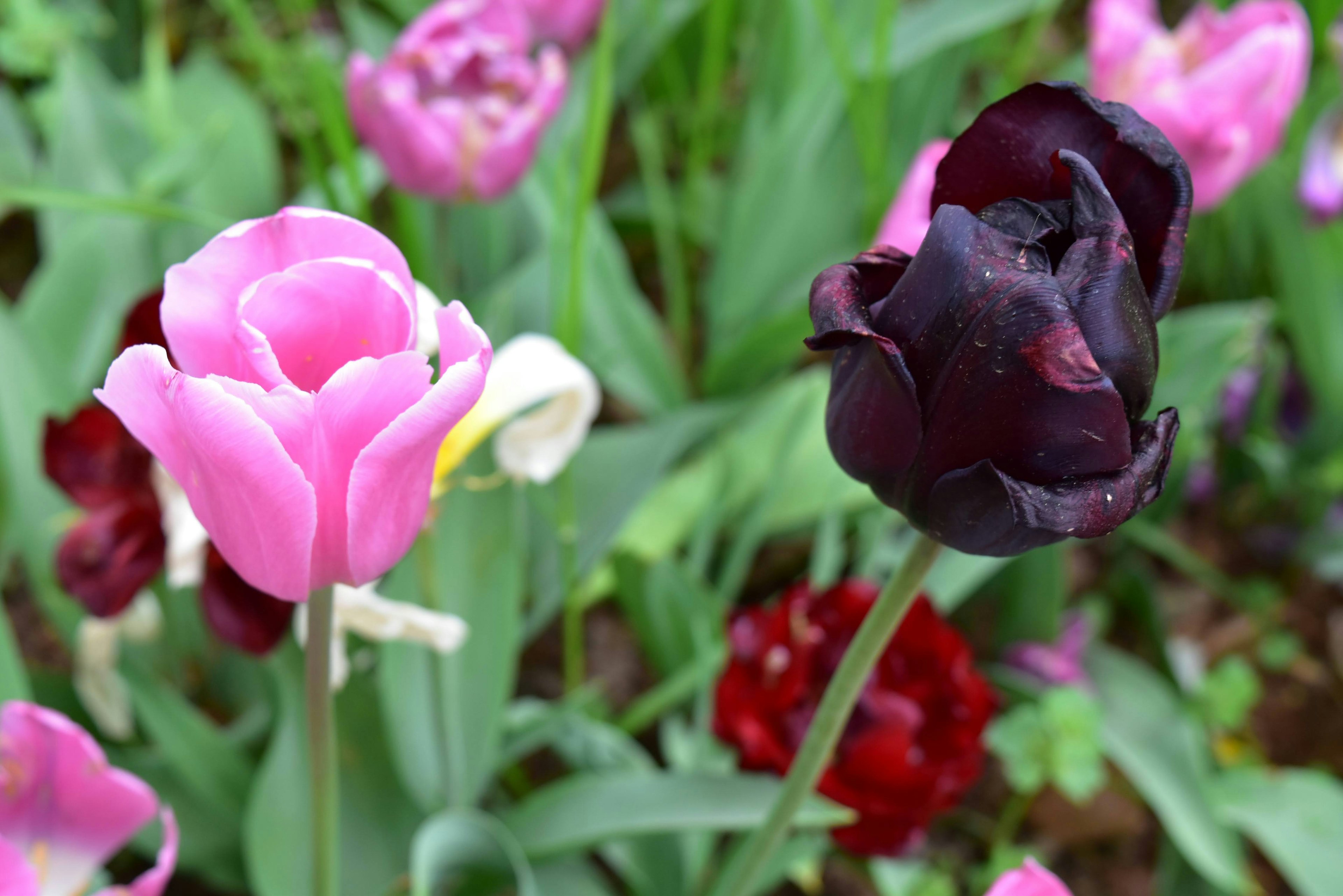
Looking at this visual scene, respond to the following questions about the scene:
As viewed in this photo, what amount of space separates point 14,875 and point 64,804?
0.10 m

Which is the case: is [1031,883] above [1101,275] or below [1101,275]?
below

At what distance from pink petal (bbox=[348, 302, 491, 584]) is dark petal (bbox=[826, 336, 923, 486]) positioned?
9cm

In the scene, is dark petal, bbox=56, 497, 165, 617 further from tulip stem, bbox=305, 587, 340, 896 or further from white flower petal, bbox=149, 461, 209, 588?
tulip stem, bbox=305, 587, 340, 896

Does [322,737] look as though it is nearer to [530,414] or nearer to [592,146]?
[530,414]

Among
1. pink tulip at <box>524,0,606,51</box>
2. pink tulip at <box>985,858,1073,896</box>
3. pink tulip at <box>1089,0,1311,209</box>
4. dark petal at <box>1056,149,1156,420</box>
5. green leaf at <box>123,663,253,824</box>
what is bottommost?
green leaf at <box>123,663,253,824</box>

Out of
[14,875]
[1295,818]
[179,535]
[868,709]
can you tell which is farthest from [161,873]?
[1295,818]

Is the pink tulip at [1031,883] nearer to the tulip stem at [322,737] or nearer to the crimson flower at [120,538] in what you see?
the tulip stem at [322,737]

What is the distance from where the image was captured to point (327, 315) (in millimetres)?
275

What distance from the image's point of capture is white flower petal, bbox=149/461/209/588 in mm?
449

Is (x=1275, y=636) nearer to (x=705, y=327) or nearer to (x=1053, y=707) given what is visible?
(x=1053, y=707)

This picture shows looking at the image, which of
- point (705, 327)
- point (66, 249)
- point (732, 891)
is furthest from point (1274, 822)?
point (66, 249)

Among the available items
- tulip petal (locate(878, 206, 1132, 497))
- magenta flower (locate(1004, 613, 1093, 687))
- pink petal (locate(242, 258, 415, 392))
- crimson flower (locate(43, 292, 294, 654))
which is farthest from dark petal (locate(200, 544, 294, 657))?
magenta flower (locate(1004, 613, 1093, 687))

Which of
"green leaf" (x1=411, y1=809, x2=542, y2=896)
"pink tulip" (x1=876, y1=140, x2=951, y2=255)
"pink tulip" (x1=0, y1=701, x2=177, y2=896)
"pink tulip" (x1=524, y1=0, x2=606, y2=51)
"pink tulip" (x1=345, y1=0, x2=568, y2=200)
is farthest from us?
"pink tulip" (x1=524, y1=0, x2=606, y2=51)

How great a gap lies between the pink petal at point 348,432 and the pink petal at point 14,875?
0.11 meters
